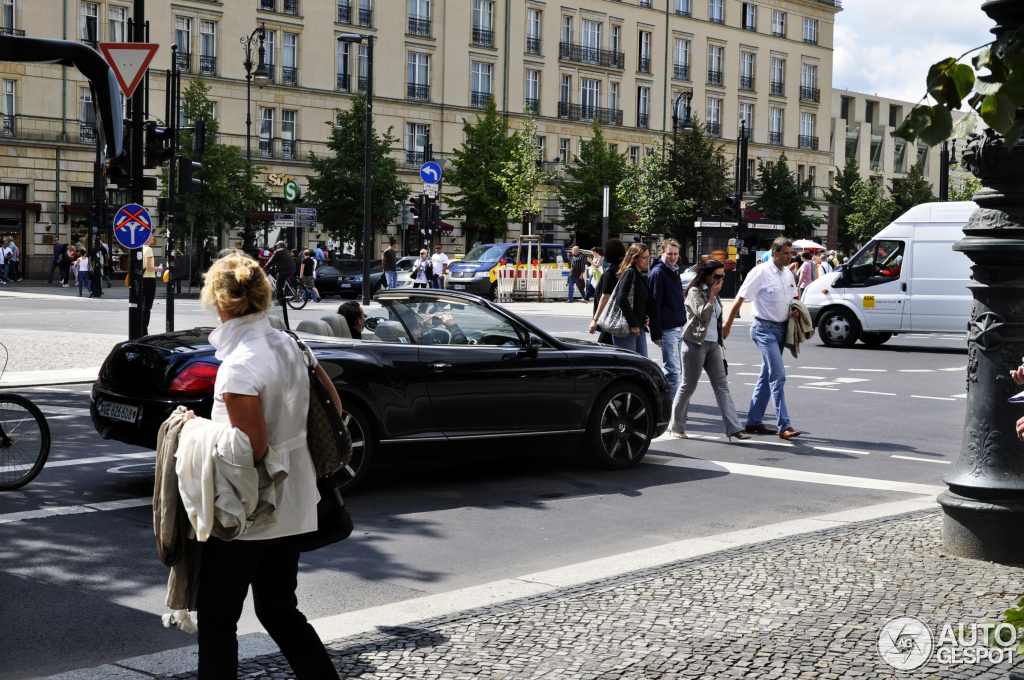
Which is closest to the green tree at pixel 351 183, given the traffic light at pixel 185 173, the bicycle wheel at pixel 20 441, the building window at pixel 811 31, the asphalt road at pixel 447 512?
the traffic light at pixel 185 173

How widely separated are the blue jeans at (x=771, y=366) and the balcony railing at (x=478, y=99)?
54.4 meters

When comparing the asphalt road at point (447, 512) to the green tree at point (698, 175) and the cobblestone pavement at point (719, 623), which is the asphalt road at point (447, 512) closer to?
the cobblestone pavement at point (719, 623)

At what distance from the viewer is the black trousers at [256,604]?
12.5 feet

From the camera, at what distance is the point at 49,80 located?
5028cm

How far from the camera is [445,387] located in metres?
8.72

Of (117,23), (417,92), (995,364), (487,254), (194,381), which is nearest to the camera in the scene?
(995,364)

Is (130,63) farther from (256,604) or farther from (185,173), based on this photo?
(256,604)

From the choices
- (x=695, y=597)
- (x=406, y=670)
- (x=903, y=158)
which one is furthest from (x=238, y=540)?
(x=903, y=158)

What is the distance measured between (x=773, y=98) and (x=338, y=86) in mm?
34560

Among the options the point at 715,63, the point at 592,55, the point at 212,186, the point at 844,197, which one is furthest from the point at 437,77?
the point at 844,197

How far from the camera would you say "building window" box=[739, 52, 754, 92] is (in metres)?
80.0

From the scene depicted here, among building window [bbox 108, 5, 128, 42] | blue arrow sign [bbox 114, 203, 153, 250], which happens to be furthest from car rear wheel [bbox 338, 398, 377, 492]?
building window [bbox 108, 5, 128, 42]

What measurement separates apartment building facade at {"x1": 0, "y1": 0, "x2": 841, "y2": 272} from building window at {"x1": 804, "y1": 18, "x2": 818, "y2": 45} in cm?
16
